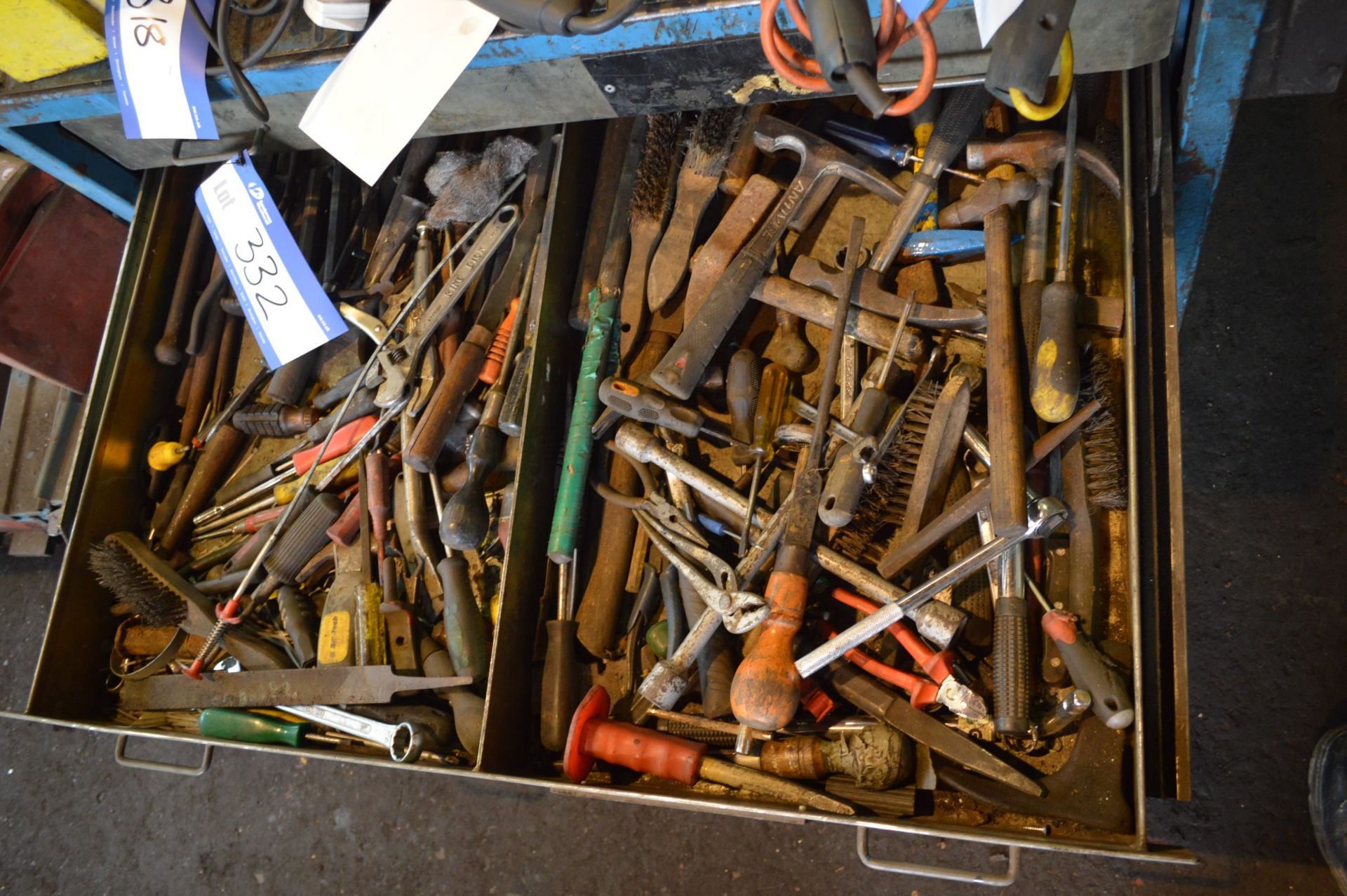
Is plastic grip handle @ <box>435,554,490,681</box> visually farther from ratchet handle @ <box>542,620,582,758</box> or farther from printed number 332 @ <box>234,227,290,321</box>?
printed number 332 @ <box>234,227,290,321</box>

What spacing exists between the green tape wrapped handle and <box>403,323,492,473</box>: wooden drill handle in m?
0.27

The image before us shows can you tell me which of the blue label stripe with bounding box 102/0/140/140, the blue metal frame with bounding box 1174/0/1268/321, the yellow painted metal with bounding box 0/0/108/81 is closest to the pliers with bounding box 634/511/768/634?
the blue metal frame with bounding box 1174/0/1268/321

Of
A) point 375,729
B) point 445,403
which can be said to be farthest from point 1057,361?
point 375,729

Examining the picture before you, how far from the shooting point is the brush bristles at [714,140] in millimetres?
1707

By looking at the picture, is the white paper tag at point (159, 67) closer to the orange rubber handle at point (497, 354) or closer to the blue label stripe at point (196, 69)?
the blue label stripe at point (196, 69)

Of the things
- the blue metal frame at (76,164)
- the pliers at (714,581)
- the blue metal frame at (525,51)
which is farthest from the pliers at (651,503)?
the blue metal frame at (76,164)

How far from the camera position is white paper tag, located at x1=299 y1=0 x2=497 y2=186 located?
1275 mm

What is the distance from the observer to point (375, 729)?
1679 millimetres

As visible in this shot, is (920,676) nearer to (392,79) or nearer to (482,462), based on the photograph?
(482,462)

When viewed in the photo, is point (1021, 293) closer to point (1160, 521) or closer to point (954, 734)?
point (1160, 521)

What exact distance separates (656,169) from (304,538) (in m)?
1.20

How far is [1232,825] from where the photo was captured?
186 cm

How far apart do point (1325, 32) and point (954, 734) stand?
122 cm

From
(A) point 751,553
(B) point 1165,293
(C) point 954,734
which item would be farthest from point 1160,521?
(A) point 751,553
